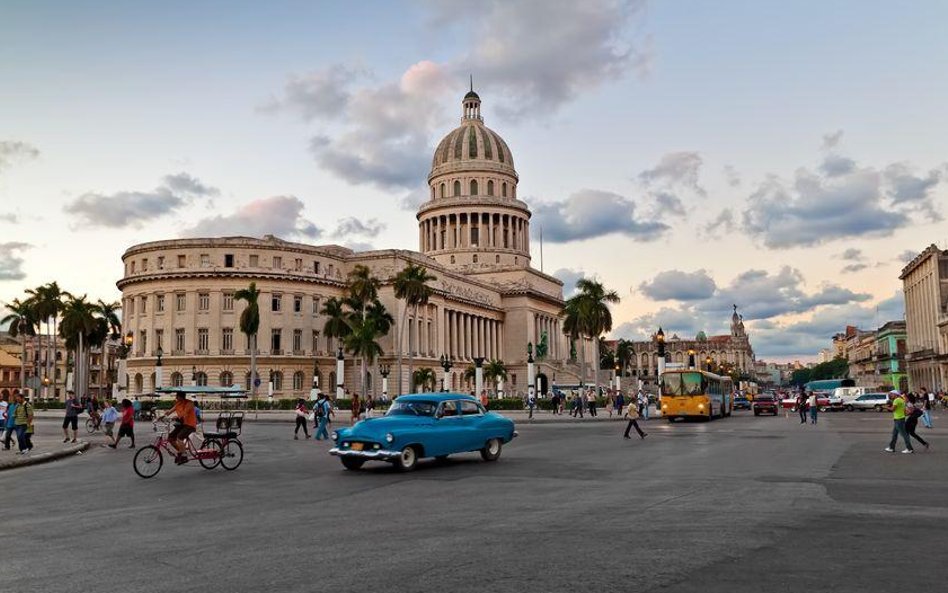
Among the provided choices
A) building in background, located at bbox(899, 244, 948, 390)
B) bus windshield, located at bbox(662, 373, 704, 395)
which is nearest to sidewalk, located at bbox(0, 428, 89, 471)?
bus windshield, located at bbox(662, 373, 704, 395)

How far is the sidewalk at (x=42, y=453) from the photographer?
21.0 meters

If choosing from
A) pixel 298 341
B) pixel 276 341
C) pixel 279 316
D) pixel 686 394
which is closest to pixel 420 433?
pixel 686 394

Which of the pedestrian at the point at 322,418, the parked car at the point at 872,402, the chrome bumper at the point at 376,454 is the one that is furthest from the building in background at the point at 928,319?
the chrome bumper at the point at 376,454

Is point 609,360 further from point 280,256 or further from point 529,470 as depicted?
point 529,470

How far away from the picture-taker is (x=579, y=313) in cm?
8231

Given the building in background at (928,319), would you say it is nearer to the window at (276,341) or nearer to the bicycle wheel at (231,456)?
the window at (276,341)

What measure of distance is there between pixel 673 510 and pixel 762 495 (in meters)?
2.57

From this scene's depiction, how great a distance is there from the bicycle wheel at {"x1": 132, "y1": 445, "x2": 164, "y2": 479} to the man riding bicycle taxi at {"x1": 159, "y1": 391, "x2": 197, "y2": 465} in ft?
1.26

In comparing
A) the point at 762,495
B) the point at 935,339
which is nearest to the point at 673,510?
the point at 762,495

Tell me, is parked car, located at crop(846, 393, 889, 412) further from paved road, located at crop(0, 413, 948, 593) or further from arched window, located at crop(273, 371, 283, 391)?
arched window, located at crop(273, 371, 283, 391)

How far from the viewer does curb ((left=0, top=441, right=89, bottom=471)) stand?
67.1ft

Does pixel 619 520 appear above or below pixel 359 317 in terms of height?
below

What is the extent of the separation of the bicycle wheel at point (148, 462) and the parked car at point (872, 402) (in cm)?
6027

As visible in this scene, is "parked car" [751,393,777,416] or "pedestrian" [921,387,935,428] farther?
"parked car" [751,393,777,416]
